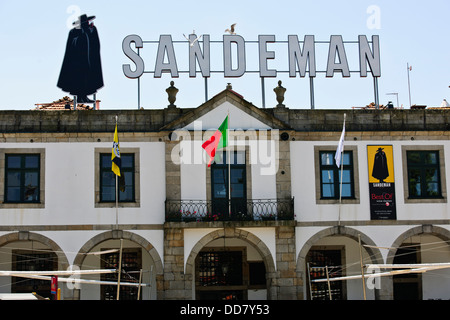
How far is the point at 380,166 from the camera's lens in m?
23.9

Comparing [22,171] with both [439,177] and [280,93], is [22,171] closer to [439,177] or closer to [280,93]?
[280,93]

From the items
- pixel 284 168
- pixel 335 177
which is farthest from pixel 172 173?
pixel 335 177

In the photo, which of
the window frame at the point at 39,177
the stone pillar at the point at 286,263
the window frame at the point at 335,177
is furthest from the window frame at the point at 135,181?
the window frame at the point at 335,177

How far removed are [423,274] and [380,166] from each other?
5.04 meters

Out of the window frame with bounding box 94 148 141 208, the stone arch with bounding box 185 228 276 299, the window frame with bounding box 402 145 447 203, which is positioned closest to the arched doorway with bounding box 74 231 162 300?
the window frame with bounding box 94 148 141 208

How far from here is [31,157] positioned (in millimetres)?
23344

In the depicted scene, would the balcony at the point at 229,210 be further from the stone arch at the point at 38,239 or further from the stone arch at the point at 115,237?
the stone arch at the point at 38,239

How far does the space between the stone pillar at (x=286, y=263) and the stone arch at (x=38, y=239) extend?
7.40 metres

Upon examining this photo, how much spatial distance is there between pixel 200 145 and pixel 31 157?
6.03 meters

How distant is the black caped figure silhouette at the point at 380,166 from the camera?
23.9m

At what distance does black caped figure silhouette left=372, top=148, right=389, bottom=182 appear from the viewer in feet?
78.3
